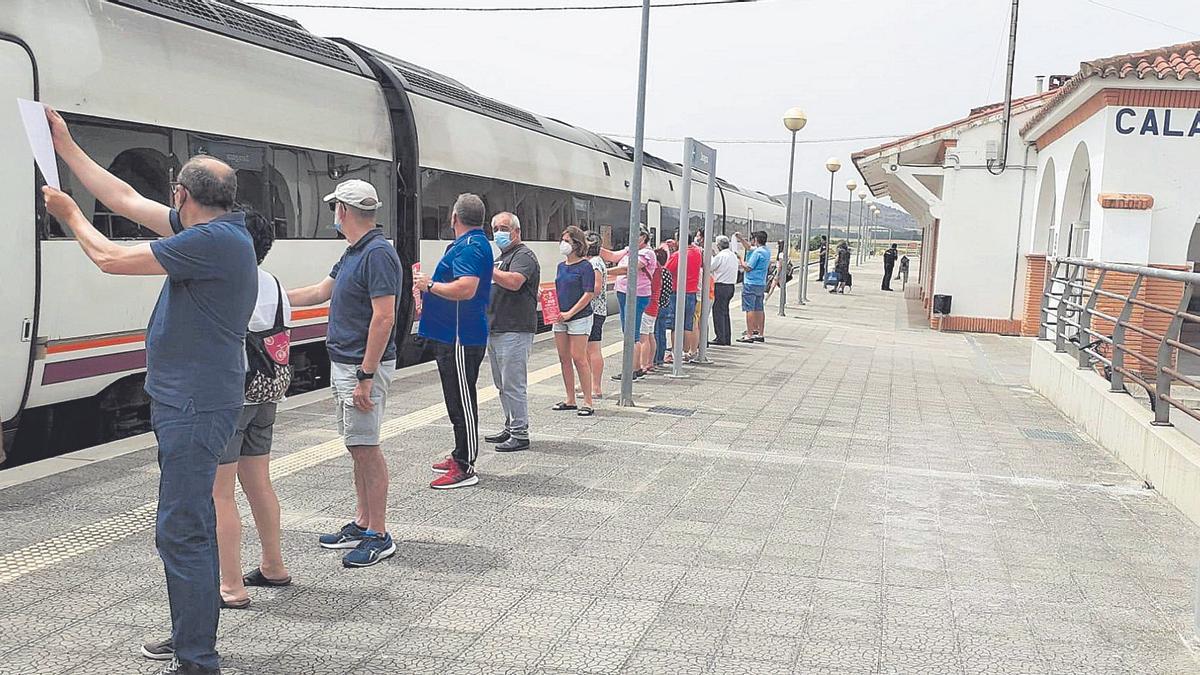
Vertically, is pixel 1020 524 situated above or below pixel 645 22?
below

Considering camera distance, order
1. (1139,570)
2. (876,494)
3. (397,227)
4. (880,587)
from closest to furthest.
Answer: (880,587) → (1139,570) → (876,494) → (397,227)

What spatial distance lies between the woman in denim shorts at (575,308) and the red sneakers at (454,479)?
2.49 meters

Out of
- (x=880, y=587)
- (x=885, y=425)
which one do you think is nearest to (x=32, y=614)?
(x=880, y=587)

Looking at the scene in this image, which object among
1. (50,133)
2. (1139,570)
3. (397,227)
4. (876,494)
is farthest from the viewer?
(397,227)

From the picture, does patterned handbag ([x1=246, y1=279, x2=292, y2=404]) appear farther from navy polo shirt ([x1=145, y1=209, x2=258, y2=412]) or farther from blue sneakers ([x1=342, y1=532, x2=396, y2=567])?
blue sneakers ([x1=342, y1=532, x2=396, y2=567])

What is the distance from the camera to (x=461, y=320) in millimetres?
6219

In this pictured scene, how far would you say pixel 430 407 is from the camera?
893cm

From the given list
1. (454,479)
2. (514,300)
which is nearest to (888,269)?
(514,300)

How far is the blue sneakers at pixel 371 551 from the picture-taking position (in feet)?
15.8

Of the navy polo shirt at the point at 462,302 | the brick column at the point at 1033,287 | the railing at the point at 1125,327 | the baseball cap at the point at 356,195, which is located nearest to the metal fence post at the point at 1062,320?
the railing at the point at 1125,327

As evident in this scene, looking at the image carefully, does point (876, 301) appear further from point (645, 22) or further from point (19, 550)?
point (19, 550)

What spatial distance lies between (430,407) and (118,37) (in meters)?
3.62

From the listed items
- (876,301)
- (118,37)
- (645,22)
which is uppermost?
(645,22)

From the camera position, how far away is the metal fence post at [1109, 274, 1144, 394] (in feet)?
26.7
